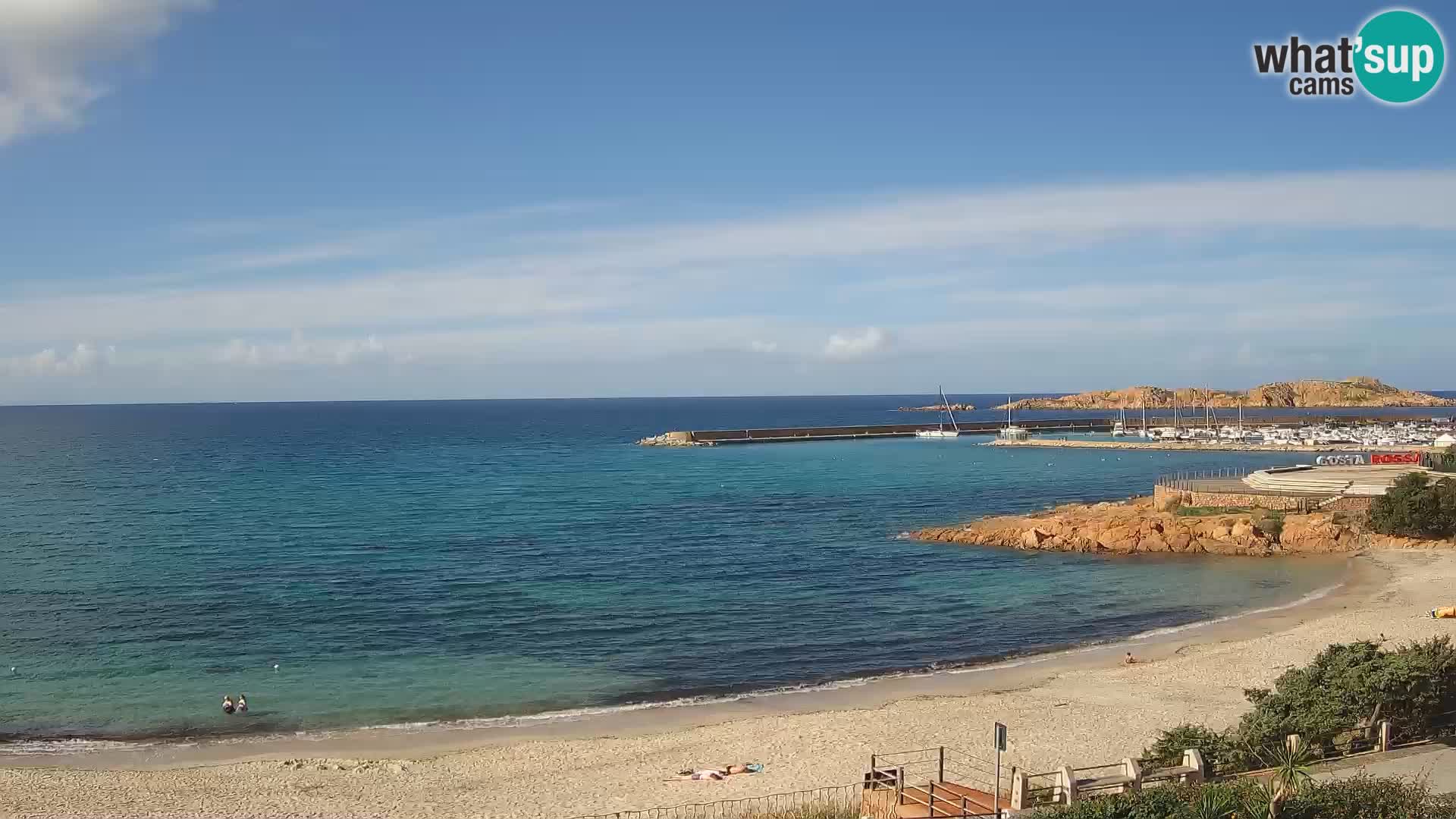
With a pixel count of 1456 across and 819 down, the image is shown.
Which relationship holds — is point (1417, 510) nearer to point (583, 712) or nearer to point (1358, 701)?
point (1358, 701)

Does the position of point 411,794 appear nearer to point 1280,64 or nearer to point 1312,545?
point 1280,64

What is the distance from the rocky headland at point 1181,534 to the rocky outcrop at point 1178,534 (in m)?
0.04

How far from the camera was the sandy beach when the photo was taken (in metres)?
22.3

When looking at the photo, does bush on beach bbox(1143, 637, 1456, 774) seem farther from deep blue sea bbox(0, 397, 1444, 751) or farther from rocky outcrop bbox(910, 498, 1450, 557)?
rocky outcrop bbox(910, 498, 1450, 557)

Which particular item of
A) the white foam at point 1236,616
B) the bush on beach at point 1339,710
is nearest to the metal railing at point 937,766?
the bush on beach at point 1339,710

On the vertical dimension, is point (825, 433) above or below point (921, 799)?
above

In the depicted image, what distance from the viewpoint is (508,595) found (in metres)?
44.5

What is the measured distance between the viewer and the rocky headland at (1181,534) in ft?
172

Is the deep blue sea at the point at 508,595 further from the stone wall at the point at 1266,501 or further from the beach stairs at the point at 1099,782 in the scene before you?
the beach stairs at the point at 1099,782

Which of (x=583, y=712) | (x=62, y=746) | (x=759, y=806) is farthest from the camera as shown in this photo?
(x=583, y=712)

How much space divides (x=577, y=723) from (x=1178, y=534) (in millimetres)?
38270

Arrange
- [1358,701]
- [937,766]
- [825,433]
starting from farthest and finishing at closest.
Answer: [825,433], [937,766], [1358,701]

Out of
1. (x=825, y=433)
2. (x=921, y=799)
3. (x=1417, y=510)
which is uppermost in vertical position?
(x=825, y=433)

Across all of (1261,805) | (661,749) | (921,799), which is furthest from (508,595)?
(1261,805)
